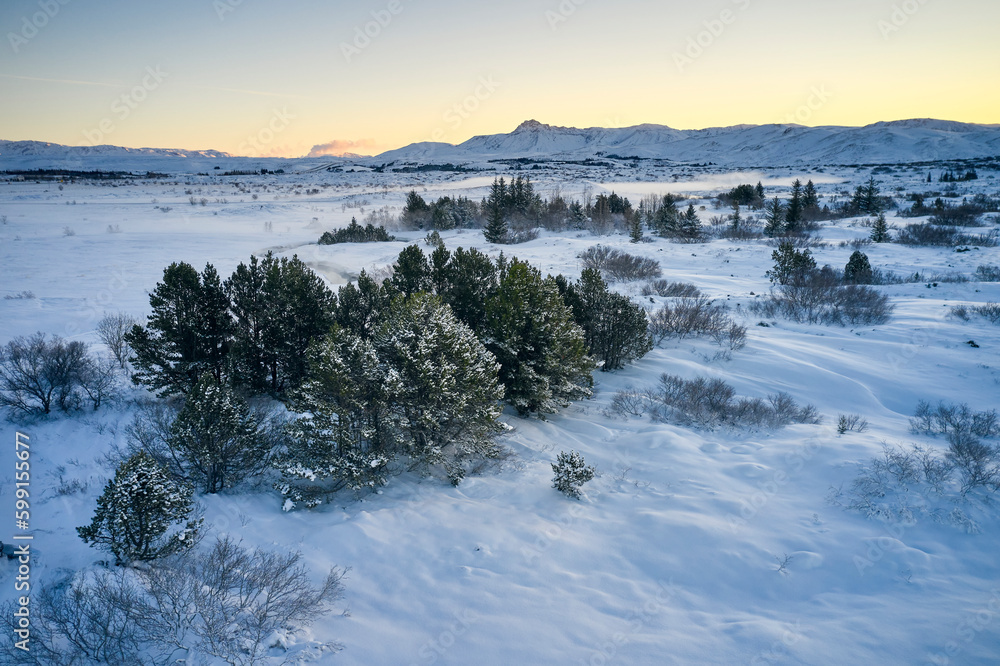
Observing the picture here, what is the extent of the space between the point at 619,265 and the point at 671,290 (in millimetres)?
6314

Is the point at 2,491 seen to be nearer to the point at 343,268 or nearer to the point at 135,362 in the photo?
the point at 135,362

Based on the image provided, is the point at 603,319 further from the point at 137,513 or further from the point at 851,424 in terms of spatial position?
the point at 137,513

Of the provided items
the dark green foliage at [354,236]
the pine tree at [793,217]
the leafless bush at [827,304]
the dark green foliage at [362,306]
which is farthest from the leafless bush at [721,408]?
the pine tree at [793,217]

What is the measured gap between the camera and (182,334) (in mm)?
13539

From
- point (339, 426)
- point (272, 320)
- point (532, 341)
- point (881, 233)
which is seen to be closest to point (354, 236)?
point (272, 320)

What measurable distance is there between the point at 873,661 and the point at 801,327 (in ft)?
69.1

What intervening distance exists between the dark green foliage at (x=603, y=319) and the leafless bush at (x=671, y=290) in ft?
33.1

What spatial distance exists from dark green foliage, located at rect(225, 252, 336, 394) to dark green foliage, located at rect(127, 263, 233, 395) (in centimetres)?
53

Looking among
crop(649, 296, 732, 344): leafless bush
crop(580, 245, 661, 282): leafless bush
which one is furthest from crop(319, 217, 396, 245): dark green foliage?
crop(649, 296, 732, 344): leafless bush

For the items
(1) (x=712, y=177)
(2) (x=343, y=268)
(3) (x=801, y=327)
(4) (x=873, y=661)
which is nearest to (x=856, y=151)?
(1) (x=712, y=177)

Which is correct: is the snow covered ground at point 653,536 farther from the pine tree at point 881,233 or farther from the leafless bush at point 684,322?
the pine tree at point 881,233

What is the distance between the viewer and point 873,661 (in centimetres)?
645

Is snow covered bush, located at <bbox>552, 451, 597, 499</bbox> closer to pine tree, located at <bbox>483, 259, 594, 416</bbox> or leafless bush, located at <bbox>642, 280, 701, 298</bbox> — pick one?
pine tree, located at <bbox>483, 259, 594, 416</bbox>

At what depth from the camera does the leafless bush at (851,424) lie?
44.4 feet
